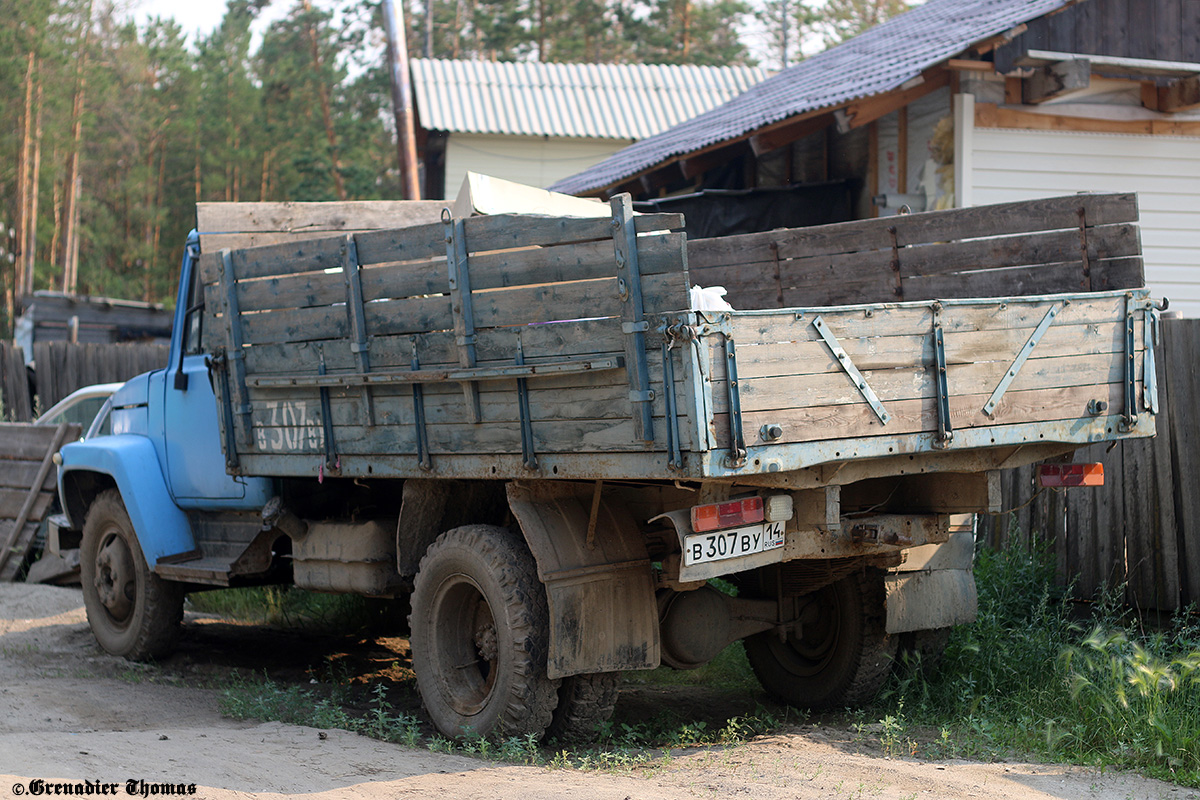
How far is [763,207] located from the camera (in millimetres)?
10766

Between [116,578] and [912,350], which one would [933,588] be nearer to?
[912,350]

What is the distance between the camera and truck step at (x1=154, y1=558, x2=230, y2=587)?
627cm

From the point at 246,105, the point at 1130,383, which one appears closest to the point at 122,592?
the point at 1130,383

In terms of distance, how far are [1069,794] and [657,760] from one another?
156cm

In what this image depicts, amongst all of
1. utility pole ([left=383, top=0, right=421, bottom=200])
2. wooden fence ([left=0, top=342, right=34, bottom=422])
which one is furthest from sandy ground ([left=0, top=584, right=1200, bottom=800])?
wooden fence ([left=0, top=342, right=34, bottom=422])

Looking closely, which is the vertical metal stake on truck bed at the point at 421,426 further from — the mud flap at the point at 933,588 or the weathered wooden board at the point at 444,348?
the mud flap at the point at 933,588

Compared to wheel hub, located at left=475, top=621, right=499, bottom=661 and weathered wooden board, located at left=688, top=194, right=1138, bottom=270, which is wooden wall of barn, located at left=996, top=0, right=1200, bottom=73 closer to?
weathered wooden board, located at left=688, top=194, right=1138, bottom=270

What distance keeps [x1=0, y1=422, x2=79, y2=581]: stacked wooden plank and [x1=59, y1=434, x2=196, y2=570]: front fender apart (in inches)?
124

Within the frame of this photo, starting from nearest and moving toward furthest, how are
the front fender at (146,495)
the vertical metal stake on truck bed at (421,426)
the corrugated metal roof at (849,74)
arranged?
the vertical metal stake on truck bed at (421,426) < the front fender at (146,495) < the corrugated metal roof at (849,74)

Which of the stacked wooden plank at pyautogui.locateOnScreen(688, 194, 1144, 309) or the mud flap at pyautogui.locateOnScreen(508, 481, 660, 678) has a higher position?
the stacked wooden plank at pyautogui.locateOnScreen(688, 194, 1144, 309)

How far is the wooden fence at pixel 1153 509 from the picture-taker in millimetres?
6090

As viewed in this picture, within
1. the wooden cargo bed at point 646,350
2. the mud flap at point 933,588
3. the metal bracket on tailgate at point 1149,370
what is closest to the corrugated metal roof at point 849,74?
the wooden cargo bed at point 646,350

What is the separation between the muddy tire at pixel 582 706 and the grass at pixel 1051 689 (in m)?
1.19

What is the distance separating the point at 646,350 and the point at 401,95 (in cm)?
1032
